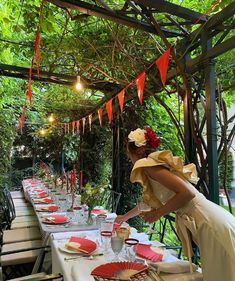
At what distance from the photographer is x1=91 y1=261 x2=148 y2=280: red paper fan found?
1.43 m

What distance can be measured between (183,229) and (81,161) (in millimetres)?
6156

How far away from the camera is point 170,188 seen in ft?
4.56

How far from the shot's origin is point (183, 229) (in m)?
1.38

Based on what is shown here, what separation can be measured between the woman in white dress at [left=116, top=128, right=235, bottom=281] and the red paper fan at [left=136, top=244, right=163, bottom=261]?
0.35 meters

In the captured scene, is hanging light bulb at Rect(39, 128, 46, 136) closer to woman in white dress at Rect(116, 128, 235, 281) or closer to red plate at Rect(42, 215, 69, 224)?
red plate at Rect(42, 215, 69, 224)

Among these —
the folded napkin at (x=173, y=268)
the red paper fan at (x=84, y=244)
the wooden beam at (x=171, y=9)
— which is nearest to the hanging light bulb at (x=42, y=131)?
the wooden beam at (x=171, y=9)

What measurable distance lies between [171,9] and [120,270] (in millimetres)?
1860

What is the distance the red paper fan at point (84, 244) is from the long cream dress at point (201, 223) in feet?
1.81

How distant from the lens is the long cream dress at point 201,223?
1.24 meters

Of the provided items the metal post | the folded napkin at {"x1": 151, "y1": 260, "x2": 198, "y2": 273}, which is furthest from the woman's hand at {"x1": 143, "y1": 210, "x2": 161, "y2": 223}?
the metal post

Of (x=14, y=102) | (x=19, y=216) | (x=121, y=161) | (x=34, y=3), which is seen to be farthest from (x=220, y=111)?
(x=14, y=102)

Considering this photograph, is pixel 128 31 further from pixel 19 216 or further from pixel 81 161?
pixel 81 161

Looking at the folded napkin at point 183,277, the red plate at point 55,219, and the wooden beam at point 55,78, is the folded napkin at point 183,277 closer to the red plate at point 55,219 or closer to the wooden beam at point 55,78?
the red plate at point 55,219

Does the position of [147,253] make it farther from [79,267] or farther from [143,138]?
[143,138]
